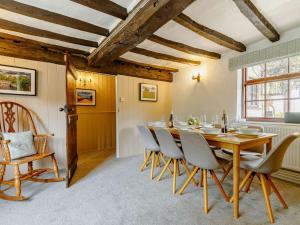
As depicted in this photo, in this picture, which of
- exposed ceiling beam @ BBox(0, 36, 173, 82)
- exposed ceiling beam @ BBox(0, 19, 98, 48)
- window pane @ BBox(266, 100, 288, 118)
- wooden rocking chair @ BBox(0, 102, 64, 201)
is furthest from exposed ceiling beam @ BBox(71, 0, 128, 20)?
window pane @ BBox(266, 100, 288, 118)

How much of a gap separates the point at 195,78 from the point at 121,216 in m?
3.30

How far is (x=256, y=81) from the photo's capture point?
3.21 metres

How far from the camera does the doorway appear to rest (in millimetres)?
4262

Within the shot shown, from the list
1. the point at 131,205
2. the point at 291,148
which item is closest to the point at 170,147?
the point at 131,205

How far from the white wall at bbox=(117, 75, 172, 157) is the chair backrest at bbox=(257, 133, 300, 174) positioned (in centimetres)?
280

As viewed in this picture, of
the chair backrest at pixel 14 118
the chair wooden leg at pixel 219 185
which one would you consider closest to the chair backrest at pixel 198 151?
the chair wooden leg at pixel 219 185

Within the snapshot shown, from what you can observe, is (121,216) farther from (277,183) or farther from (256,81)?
(256,81)

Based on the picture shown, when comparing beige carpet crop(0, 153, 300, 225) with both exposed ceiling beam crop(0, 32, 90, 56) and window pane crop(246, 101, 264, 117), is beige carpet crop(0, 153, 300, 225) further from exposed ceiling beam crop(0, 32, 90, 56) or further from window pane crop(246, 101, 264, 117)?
exposed ceiling beam crop(0, 32, 90, 56)

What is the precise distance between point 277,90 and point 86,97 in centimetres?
413

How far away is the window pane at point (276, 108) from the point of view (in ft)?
9.56

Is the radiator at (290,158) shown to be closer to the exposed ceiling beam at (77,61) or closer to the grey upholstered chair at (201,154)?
the grey upholstered chair at (201,154)

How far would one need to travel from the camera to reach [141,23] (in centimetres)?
178

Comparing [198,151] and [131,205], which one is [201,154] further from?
[131,205]

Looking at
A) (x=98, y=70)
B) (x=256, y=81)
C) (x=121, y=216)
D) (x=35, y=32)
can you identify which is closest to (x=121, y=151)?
(x=98, y=70)
